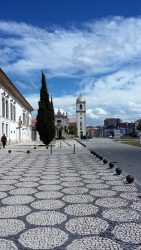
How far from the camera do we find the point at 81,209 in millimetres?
5766

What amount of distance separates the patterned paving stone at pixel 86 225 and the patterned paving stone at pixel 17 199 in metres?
1.71

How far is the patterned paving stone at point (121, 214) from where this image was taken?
5.14 m

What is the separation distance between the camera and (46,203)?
6.23 meters

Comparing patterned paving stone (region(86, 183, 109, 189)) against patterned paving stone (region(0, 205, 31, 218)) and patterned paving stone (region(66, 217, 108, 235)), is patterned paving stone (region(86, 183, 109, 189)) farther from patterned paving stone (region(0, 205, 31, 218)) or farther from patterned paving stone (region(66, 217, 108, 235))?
patterned paving stone (region(66, 217, 108, 235))

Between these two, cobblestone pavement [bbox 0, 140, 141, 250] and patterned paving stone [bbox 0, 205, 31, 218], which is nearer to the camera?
cobblestone pavement [bbox 0, 140, 141, 250]

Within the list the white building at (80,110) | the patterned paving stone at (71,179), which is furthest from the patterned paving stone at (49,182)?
the white building at (80,110)

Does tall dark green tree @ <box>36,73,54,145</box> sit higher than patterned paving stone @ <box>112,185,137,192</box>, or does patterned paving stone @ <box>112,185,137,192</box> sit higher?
tall dark green tree @ <box>36,73,54,145</box>

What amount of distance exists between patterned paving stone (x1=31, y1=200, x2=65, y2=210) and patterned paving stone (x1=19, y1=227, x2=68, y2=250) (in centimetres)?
130

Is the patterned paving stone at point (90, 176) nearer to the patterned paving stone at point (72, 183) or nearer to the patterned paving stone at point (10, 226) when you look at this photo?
the patterned paving stone at point (72, 183)

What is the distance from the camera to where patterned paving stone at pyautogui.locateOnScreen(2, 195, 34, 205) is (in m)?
6.35

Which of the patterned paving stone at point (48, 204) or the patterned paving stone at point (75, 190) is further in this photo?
the patterned paving stone at point (75, 190)

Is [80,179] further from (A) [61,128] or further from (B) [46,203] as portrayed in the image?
(A) [61,128]

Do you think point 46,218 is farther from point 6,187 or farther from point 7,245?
point 6,187

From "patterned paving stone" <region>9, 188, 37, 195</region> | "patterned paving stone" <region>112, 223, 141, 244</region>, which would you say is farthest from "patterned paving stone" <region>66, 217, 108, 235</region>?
"patterned paving stone" <region>9, 188, 37, 195</region>
